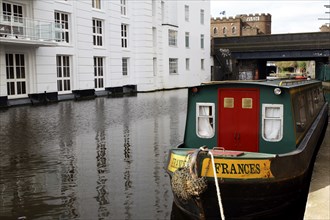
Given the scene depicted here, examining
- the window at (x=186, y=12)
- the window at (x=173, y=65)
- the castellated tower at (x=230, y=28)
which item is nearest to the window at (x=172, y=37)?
the window at (x=173, y=65)

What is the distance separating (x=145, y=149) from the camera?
11.2m

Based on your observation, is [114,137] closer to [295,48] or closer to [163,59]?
[163,59]

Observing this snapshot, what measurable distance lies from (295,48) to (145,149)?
4005 cm

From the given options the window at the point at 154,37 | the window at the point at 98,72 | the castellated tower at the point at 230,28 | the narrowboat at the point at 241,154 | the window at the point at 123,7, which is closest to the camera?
the narrowboat at the point at 241,154

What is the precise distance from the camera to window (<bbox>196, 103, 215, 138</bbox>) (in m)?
7.39

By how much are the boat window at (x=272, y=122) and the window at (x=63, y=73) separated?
2225cm

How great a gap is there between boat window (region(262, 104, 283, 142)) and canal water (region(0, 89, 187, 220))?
205cm

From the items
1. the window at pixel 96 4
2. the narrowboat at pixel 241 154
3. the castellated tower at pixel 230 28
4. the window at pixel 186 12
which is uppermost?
the castellated tower at pixel 230 28

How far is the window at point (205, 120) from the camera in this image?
7387 mm

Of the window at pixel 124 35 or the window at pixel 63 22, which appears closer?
the window at pixel 63 22

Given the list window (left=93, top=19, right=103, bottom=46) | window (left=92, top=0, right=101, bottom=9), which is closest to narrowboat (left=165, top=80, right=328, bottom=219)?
window (left=93, top=19, right=103, bottom=46)

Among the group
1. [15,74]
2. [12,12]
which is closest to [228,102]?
[15,74]

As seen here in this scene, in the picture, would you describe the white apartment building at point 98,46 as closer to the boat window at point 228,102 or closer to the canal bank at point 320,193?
the boat window at point 228,102

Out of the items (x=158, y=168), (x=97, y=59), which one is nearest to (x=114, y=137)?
(x=158, y=168)
